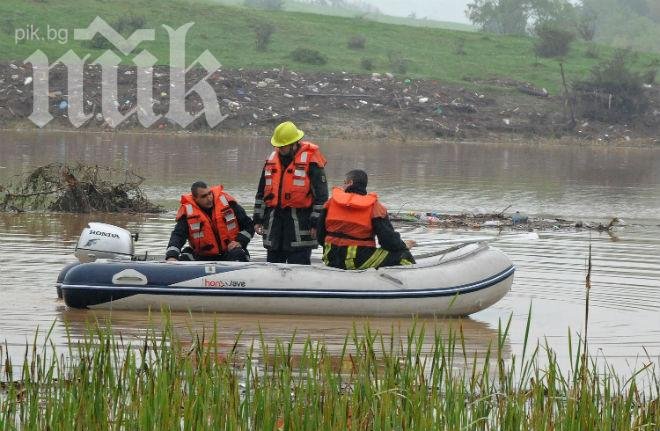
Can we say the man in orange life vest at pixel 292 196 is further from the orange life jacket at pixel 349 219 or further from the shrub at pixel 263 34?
the shrub at pixel 263 34

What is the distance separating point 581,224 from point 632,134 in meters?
21.6

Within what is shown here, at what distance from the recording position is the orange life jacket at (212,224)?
35.0 feet

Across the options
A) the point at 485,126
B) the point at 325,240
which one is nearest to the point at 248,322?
the point at 325,240

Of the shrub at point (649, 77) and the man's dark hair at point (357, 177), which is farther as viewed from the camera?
the shrub at point (649, 77)

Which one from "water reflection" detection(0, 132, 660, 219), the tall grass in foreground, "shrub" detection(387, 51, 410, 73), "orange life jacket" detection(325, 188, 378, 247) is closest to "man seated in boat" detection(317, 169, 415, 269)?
"orange life jacket" detection(325, 188, 378, 247)

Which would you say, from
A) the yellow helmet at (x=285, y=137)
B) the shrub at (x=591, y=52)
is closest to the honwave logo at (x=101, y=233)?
the yellow helmet at (x=285, y=137)

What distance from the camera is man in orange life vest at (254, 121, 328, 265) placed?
10.8 m

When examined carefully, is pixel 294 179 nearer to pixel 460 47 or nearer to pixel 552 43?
pixel 460 47

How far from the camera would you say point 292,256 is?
35.7 ft

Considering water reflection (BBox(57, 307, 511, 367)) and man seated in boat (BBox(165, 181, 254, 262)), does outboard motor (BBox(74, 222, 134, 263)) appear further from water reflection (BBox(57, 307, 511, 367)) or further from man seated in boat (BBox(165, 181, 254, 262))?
water reflection (BBox(57, 307, 511, 367))

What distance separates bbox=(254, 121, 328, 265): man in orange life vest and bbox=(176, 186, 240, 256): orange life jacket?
30 centimetres

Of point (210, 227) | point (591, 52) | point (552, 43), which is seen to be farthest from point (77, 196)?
point (591, 52)

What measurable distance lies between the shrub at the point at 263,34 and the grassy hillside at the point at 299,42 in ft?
0.73

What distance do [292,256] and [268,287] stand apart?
0.81 meters
